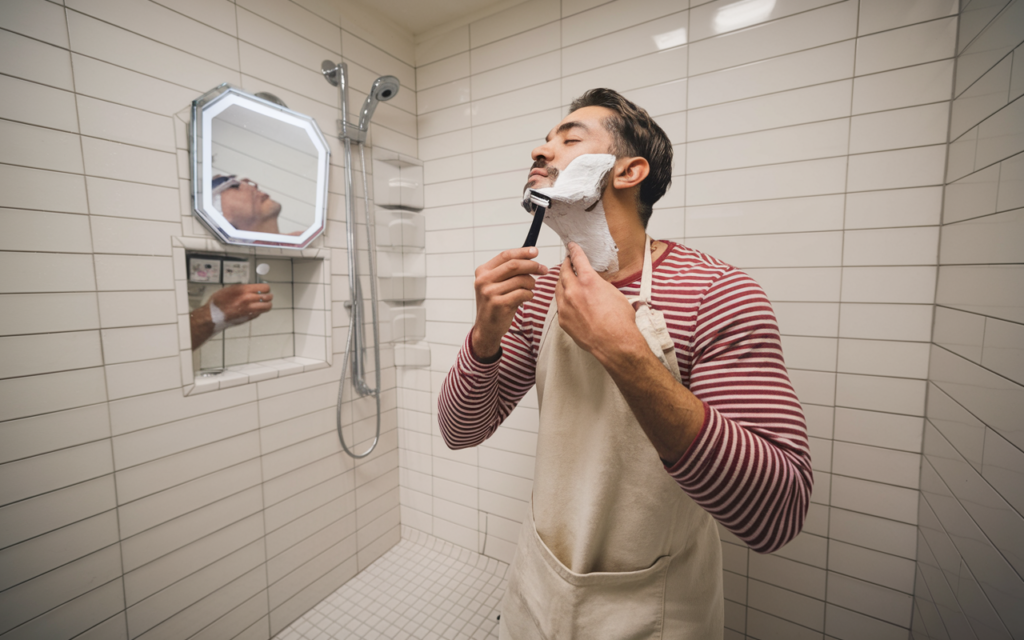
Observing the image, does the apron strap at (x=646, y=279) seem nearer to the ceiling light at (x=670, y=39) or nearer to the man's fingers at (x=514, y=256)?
the man's fingers at (x=514, y=256)

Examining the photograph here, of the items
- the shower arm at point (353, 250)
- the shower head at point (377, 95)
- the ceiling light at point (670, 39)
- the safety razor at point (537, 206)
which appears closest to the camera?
the safety razor at point (537, 206)

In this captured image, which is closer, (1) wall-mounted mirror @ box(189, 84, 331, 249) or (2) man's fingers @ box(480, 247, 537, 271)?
(2) man's fingers @ box(480, 247, 537, 271)

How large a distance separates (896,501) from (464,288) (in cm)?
156

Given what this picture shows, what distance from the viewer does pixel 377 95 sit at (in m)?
1.46

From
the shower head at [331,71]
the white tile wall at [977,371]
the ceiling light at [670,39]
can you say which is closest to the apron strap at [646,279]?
the white tile wall at [977,371]

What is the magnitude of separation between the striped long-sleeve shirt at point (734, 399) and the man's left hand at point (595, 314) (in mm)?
132

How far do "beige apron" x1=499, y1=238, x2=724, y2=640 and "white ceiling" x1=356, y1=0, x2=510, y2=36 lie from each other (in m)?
1.44

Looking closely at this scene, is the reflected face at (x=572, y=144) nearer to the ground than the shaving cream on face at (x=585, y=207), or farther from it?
farther from it

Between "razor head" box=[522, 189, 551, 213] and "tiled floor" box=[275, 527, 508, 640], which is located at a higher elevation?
"razor head" box=[522, 189, 551, 213]

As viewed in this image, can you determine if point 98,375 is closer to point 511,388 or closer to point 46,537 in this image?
point 46,537

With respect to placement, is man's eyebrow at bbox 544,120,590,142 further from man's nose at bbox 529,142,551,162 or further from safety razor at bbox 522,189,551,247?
safety razor at bbox 522,189,551,247

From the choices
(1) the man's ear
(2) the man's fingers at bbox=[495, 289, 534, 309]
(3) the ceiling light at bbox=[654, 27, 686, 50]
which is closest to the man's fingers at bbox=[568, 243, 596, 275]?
(2) the man's fingers at bbox=[495, 289, 534, 309]

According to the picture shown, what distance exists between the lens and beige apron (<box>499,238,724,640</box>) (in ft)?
2.36

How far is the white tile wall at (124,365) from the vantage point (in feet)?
3.01
